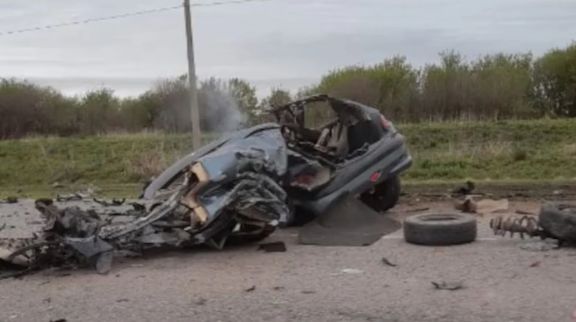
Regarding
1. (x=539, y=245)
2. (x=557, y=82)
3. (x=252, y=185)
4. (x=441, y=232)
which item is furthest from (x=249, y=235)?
(x=557, y=82)

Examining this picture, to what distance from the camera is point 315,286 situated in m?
6.68

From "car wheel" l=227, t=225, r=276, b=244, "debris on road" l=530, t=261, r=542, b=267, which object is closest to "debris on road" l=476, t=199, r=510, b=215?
"car wheel" l=227, t=225, r=276, b=244

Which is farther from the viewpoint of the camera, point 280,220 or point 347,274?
point 280,220

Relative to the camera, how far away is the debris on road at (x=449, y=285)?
6.37 metres

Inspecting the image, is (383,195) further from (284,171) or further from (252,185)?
(252,185)

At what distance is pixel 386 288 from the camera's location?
6.49 metres

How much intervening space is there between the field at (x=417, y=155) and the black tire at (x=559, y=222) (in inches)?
370

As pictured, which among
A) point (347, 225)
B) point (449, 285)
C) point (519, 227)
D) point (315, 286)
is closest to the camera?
point (449, 285)

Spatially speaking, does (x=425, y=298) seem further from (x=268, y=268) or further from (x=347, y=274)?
(x=268, y=268)

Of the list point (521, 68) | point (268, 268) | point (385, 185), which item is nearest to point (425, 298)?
point (268, 268)

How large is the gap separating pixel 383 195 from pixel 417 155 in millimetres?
11834

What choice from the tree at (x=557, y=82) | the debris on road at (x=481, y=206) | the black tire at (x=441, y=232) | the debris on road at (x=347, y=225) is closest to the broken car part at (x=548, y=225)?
the black tire at (x=441, y=232)

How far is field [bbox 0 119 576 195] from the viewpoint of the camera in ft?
64.3

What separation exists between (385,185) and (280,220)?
2.76 metres
